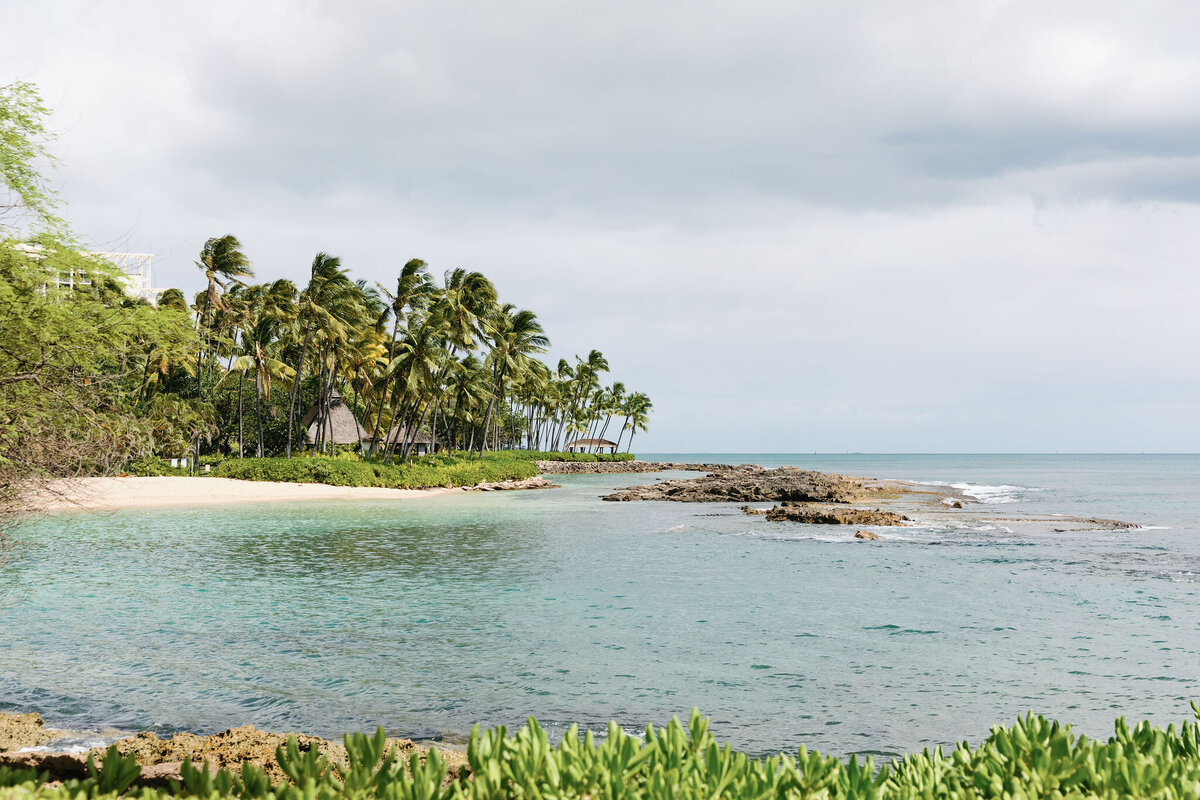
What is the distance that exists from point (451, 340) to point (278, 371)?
436 inches

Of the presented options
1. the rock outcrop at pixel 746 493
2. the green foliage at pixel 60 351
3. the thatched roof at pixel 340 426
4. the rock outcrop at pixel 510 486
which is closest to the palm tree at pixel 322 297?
the rock outcrop at pixel 510 486

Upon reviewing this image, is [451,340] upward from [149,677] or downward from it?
upward

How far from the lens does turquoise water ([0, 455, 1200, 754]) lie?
7.58 meters

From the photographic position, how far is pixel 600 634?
429 inches

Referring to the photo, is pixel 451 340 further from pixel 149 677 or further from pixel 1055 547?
pixel 149 677

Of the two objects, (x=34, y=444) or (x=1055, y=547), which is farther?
(x=1055, y=547)

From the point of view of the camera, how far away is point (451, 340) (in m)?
45.0

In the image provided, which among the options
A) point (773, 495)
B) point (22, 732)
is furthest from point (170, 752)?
point (773, 495)

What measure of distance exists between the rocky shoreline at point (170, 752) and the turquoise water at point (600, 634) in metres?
0.78

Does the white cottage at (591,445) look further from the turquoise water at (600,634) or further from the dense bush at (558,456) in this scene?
the turquoise water at (600,634)

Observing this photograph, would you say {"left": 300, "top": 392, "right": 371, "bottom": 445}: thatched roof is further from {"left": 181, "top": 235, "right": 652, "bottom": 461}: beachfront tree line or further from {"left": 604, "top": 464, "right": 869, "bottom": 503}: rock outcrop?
{"left": 604, "top": 464, "right": 869, "bottom": 503}: rock outcrop

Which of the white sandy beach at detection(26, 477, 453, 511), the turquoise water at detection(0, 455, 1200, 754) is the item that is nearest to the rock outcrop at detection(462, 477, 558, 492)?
the white sandy beach at detection(26, 477, 453, 511)

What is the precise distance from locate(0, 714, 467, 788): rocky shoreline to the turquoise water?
780mm

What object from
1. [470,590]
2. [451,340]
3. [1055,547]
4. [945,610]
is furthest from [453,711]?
[451,340]
